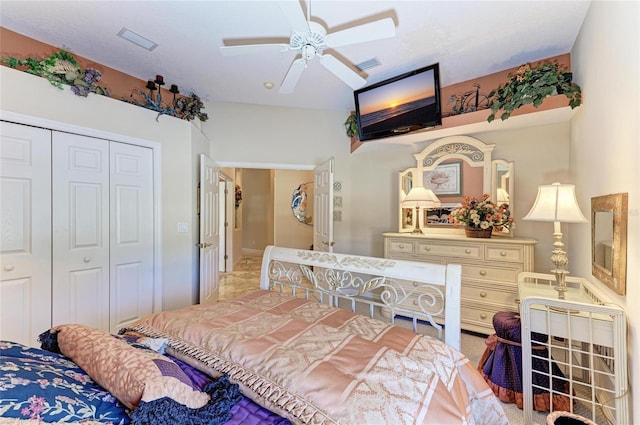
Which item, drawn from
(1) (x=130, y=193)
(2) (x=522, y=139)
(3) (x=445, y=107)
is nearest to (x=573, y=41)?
(2) (x=522, y=139)

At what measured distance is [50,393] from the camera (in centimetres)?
77

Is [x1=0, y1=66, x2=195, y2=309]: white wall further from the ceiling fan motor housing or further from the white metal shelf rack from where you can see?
the white metal shelf rack

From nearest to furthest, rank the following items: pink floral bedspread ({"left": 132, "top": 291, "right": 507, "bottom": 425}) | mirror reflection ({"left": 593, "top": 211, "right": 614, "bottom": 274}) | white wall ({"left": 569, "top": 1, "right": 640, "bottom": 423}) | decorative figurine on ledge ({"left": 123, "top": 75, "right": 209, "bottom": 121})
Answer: pink floral bedspread ({"left": 132, "top": 291, "right": 507, "bottom": 425})
white wall ({"left": 569, "top": 1, "right": 640, "bottom": 423})
mirror reflection ({"left": 593, "top": 211, "right": 614, "bottom": 274})
decorative figurine on ledge ({"left": 123, "top": 75, "right": 209, "bottom": 121})

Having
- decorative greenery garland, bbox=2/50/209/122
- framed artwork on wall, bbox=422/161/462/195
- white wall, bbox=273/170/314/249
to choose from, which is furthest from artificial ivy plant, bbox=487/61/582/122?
white wall, bbox=273/170/314/249

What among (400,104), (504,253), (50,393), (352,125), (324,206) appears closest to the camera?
(50,393)

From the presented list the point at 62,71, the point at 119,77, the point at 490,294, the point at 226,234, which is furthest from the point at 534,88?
the point at 226,234

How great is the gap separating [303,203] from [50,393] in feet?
17.5

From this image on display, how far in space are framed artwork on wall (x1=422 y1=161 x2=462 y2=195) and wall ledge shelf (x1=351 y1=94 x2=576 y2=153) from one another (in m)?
0.38

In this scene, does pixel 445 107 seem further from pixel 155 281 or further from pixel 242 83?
pixel 155 281

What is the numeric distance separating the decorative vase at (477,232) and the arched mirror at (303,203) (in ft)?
Result: 11.6

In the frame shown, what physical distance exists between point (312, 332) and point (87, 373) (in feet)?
2.78

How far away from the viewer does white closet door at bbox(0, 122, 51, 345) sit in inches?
86.2

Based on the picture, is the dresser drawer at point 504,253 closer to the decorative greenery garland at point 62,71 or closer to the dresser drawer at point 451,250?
the dresser drawer at point 451,250

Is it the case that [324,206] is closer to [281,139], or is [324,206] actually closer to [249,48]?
[281,139]
